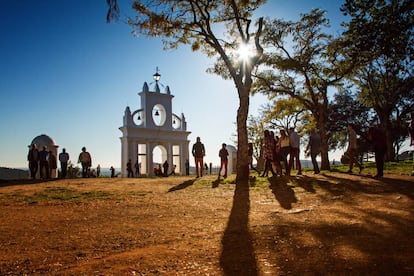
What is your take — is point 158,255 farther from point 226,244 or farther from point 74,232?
point 74,232

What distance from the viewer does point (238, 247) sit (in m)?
3.84

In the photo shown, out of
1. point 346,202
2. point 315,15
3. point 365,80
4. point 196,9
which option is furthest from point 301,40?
point 346,202

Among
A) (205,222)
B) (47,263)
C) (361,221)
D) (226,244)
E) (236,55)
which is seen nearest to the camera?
(47,263)

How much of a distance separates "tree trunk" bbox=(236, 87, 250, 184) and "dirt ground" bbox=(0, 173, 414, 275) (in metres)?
2.68

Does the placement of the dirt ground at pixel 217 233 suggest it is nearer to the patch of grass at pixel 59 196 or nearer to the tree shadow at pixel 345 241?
the tree shadow at pixel 345 241

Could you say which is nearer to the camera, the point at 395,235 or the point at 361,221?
the point at 395,235

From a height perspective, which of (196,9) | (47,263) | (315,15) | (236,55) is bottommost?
(47,263)

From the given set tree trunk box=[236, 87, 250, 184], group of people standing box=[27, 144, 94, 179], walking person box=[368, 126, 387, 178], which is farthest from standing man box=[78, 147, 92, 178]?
walking person box=[368, 126, 387, 178]

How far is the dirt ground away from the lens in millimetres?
3246

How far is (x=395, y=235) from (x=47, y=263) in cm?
412

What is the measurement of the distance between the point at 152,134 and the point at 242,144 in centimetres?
1948

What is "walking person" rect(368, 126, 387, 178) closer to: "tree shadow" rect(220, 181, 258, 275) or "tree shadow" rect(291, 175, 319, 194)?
"tree shadow" rect(291, 175, 319, 194)

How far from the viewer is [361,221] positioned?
4863 millimetres

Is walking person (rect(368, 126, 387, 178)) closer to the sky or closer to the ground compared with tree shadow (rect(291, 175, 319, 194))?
closer to the sky
